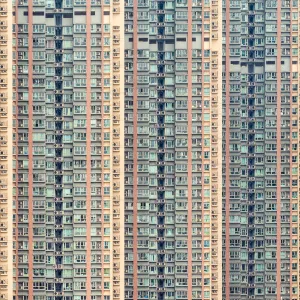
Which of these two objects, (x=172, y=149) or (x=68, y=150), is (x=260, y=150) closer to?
(x=172, y=149)

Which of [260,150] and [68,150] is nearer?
[68,150]

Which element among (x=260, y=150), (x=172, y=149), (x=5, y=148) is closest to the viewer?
(x=5, y=148)

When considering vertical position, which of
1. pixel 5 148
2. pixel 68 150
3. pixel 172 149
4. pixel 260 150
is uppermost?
pixel 5 148

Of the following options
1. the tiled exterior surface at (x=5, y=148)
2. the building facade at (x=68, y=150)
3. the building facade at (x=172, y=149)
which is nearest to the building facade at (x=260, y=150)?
the building facade at (x=172, y=149)

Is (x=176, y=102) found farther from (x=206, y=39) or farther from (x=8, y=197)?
(x=8, y=197)

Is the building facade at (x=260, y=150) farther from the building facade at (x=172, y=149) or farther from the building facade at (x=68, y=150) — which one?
the building facade at (x=68, y=150)

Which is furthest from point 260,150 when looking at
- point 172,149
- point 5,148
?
point 5,148

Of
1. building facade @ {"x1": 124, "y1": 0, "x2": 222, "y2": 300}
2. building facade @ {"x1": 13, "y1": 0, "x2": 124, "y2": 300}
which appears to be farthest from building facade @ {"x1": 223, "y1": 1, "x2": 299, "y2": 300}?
building facade @ {"x1": 13, "y1": 0, "x2": 124, "y2": 300}

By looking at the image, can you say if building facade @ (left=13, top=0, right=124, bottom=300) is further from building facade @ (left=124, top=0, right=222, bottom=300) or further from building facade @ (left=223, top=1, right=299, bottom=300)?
building facade @ (left=223, top=1, right=299, bottom=300)
